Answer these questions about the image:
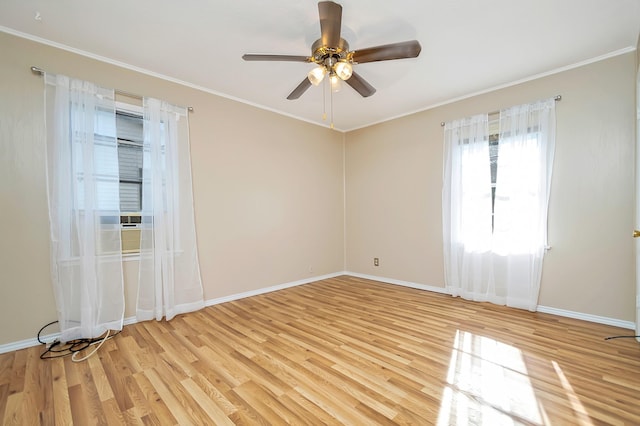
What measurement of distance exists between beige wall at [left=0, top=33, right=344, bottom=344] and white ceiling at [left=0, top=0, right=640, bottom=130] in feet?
0.88

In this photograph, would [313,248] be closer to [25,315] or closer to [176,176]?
[176,176]

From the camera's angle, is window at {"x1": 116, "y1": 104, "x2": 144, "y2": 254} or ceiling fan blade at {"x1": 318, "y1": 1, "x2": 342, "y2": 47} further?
window at {"x1": 116, "y1": 104, "x2": 144, "y2": 254}

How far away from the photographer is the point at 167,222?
3.13 metres

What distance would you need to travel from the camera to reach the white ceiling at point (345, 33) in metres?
2.14

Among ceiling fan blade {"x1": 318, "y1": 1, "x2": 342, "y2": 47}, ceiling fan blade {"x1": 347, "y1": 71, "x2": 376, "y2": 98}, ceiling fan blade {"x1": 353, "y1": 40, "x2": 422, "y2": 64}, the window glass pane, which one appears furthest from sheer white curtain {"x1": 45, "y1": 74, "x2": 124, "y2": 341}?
ceiling fan blade {"x1": 353, "y1": 40, "x2": 422, "y2": 64}

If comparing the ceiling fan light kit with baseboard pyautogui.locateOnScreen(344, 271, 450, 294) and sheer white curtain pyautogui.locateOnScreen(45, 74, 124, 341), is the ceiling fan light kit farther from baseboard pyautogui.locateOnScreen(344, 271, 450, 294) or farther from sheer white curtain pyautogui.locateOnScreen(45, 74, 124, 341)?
baseboard pyautogui.locateOnScreen(344, 271, 450, 294)

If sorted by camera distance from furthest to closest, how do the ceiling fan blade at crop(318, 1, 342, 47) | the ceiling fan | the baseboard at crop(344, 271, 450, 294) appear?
the baseboard at crop(344, 271, 450, 294), the ceiling fan, the ceiling fan blade at crop(318, 1, 342, 47)

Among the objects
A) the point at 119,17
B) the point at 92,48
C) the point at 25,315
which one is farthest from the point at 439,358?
the point at 92,48

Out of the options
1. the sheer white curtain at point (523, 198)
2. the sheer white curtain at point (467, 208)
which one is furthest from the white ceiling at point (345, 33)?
the sheer white curtain at point (467, 208)

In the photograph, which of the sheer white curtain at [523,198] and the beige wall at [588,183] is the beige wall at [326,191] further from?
the sheer white curtain at [523,198]

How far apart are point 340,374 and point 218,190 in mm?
2680

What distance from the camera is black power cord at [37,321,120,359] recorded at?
Answer: 2.34 metres

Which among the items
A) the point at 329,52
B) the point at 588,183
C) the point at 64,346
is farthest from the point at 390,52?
the point at 64,346

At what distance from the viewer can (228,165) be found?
149 inches
